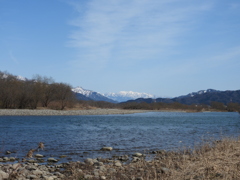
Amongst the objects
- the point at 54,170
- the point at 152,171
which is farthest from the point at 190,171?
the point at 54,170

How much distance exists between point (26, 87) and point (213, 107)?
118 m

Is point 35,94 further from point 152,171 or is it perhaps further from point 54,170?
point 152,171

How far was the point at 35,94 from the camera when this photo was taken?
80.9 m

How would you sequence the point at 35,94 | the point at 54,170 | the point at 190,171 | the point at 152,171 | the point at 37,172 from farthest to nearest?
the point at 35,94 → the point at 54,170 → the point at 37,172 → the point at 152,171 → the point at 190,171

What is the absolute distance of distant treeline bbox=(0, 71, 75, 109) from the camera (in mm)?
78125

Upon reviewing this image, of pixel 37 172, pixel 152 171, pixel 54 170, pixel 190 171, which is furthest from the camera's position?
pixel 54 170

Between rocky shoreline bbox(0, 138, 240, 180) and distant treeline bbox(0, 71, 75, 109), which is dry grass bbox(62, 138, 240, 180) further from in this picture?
distant treeline bbox(0, 71, 75, 109)

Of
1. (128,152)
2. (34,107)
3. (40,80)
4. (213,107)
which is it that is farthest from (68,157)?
(213,107)

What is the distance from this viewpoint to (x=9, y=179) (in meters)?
9.40

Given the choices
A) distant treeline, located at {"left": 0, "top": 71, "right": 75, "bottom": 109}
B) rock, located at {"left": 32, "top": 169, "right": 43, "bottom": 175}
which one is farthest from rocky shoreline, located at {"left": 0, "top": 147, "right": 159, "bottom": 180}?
distant treeline, located at {"left": 0, "top": 71, "right": 75, "bottom": 109}

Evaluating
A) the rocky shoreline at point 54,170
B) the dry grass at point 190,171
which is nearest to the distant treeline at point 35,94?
the rocky shoreline at point 54,170

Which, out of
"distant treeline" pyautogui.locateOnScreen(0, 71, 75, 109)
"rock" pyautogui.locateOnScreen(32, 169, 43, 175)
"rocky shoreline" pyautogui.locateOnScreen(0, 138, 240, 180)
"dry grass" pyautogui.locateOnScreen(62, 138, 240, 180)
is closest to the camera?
"dry grass" pyautogui.locateOnScreen(62, 138, 240, 180)

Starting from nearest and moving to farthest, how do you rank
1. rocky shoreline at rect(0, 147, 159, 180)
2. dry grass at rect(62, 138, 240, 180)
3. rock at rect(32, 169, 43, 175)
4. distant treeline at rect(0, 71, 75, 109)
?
dry grass at rect(62, 138, 240, 180) → rocky shoreline at rect(0, 147, 159, 180) → rock at rect(32, 169, 43, 175) → distant treeline at rect(0, 71, 75, 109)

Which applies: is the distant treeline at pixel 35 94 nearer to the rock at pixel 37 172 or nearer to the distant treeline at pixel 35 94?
the distant treeline at pixel 35 94
